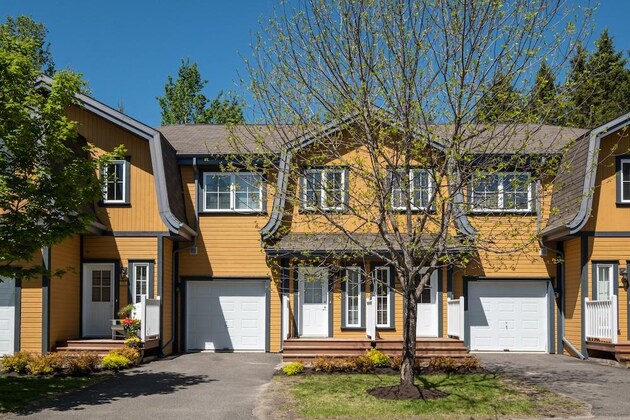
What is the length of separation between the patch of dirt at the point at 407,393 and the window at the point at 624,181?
956 cm

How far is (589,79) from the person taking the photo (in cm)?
1229

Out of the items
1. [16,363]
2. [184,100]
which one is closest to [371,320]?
[16,363]

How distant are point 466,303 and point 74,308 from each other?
35.1 feet

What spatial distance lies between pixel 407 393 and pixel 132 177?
10797mm

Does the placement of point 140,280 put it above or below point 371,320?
above

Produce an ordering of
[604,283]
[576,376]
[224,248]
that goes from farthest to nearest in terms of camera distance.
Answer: [224,248], [604,283], [576,376]

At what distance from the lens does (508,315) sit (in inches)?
877

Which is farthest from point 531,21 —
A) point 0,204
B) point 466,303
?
point 466,303

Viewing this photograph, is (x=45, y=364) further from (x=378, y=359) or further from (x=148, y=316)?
(x=378, y=359)

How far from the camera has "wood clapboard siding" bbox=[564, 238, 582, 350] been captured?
815 inches

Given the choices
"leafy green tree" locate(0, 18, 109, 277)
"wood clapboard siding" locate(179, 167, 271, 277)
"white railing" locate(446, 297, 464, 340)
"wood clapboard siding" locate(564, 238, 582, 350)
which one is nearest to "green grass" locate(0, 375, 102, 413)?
"leafy green tree" locate(0, 18, 109, 277)

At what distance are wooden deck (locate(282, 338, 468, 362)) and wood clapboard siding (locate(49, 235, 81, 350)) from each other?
5.65 meters

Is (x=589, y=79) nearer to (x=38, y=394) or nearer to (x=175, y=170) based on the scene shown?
(x=38, y=394)

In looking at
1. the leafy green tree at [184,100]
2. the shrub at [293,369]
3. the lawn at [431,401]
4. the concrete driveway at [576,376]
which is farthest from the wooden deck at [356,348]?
the leafy green tree at [184,100]
